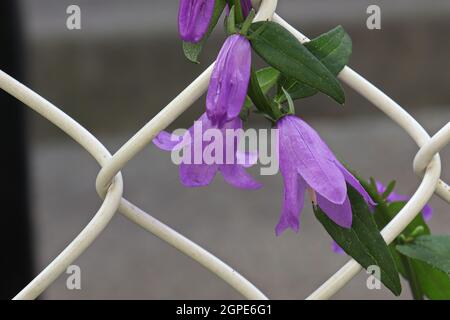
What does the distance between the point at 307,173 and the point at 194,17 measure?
92 millimetres

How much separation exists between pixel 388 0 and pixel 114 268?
1.95 m

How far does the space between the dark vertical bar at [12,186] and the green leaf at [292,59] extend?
431mm

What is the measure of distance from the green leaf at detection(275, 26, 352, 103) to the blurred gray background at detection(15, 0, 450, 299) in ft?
4.23

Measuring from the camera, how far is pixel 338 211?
1.35ft

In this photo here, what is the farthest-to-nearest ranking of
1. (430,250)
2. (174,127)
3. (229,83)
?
(174,127) < (430,250) < (229,83)

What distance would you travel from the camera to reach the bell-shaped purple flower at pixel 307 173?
396 millimetres

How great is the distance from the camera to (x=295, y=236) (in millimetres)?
2379

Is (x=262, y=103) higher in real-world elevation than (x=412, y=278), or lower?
higher

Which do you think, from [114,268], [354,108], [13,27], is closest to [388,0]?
[354,108]

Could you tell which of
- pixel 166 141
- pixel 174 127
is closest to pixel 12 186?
pixel 166 141

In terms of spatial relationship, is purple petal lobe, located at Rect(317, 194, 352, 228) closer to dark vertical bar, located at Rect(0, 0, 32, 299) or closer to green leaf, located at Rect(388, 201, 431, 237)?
green leaf, located at Rect(388, 201, 431, 237)

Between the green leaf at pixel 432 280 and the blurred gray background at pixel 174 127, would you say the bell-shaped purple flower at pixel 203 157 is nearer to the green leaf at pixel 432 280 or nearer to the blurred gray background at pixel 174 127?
the green leaf at pixel 432 280

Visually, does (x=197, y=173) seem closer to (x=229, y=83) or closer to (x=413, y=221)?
(x=229, y=83)
